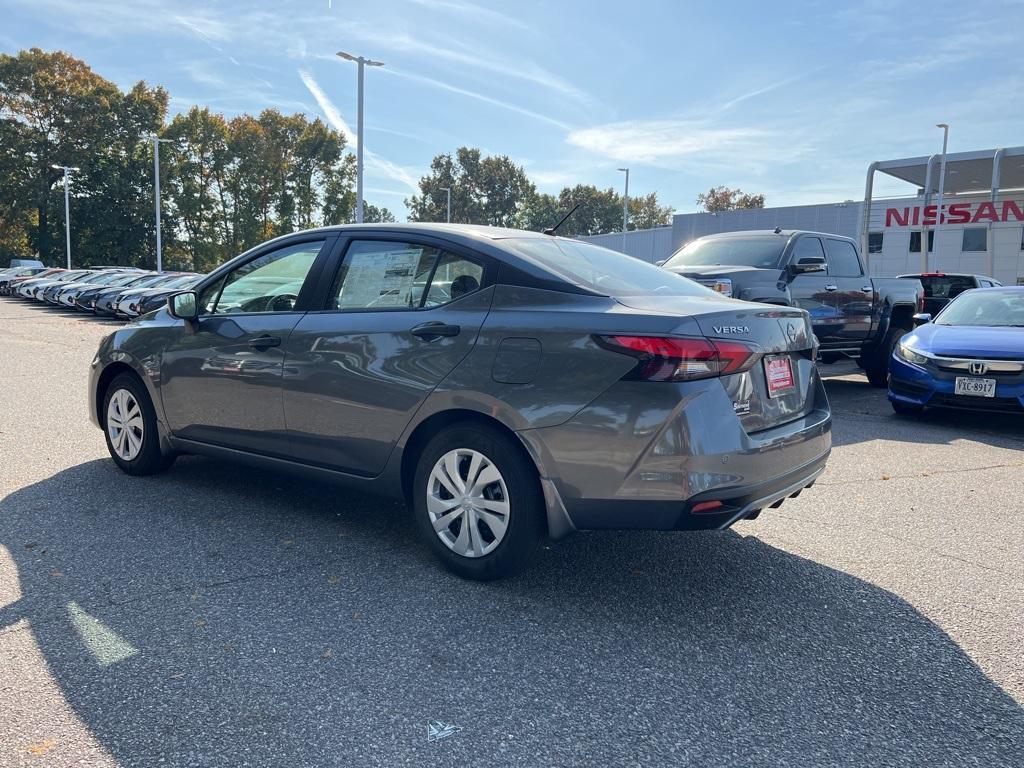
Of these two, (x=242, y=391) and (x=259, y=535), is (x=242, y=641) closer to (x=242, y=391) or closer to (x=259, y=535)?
(x=259, y=535)

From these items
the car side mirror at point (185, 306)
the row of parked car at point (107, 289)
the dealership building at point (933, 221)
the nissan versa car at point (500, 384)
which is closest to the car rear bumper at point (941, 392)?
the nissan versa car at point (500, 384)

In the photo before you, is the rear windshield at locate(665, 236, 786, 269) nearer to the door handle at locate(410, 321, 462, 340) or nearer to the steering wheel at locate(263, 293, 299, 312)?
the steering wheel at locate(263, 293, 299, 312)

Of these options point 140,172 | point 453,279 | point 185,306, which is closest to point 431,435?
point 453,279

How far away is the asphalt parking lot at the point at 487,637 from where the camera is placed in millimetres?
2455

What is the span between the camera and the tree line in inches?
2253

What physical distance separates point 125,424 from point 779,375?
4.15 metres

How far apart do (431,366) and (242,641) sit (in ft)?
4.59

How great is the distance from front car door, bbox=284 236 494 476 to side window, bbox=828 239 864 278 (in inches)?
295

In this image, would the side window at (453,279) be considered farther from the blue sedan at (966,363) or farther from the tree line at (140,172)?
the tree line at (140,172)

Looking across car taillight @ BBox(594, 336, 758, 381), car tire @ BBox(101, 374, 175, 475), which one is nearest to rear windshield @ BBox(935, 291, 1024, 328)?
car taillight @ BBox(594, 336, 758, 381)

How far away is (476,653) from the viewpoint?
3004 mm

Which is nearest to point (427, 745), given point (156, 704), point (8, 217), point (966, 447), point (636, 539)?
point (156, 704)

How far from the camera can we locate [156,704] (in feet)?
8.52

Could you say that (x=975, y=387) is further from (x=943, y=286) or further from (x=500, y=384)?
(x=943, y=286)
